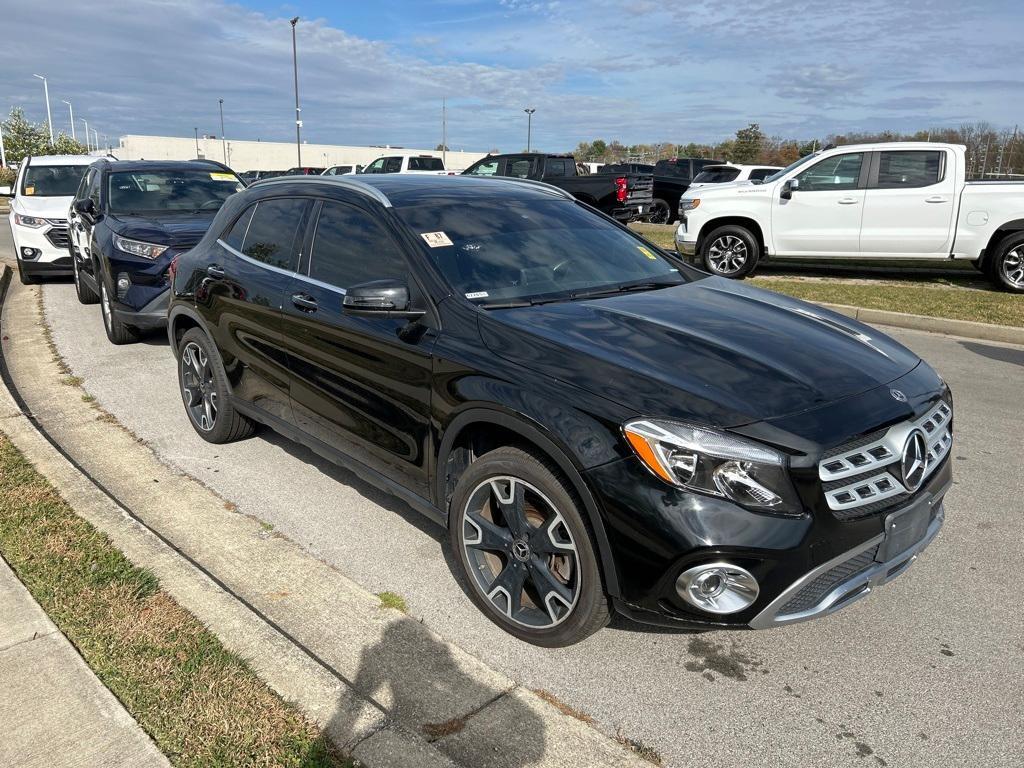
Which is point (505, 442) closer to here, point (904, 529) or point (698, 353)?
point (698, 353)

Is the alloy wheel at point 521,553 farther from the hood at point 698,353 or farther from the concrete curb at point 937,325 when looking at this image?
the concrete curb at point 937,325

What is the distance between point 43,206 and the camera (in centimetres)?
1187

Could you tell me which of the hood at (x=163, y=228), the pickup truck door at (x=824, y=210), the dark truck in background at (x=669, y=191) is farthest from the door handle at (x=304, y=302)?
the dark truck in background at (x=669, y=191)

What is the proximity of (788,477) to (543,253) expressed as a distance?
181cm

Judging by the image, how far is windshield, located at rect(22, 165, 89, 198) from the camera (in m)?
12.6

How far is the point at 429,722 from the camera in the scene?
256 centimetres

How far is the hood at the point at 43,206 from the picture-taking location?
11.7 m

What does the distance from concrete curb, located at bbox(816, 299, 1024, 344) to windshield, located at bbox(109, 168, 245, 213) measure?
7603mm

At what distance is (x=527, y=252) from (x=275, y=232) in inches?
63.7

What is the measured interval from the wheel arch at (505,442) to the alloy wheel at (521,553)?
0.46ft

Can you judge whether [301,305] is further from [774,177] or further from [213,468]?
[774,177]

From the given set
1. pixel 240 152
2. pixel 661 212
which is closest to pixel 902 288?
pixel 661 212

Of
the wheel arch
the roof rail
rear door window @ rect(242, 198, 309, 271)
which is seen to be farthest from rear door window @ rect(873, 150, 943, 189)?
the wheel arch

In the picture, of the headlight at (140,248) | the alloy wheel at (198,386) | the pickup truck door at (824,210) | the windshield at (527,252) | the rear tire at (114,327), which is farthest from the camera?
the pickup truck door at (824,210)
